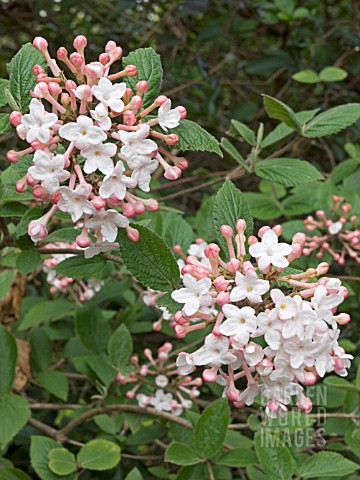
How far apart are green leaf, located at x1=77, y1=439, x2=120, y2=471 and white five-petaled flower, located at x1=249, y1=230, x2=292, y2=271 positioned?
734 mm

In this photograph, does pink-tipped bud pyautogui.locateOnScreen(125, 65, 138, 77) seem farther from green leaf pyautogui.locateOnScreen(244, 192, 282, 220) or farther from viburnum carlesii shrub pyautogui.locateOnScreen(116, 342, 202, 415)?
green leaf pyautogui.locateOnScreen(244, 192, 282, 220)

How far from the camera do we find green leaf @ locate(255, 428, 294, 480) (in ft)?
4.49

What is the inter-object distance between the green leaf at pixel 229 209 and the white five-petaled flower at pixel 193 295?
0.17m

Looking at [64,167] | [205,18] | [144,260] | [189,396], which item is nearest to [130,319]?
[189,396]

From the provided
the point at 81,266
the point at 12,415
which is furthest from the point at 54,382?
the point at 81,266

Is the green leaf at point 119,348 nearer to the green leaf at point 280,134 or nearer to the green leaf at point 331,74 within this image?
the green leaf at point 280,134

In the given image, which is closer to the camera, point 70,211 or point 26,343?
point 70,211

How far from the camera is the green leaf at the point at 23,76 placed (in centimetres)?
114

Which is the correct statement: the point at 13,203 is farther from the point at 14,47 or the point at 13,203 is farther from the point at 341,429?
the point at 14,47

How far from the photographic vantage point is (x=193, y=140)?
1.13 metres

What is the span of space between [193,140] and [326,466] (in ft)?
2.55

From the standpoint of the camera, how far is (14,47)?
11.6ft

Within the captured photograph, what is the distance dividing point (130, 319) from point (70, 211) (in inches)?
43.1

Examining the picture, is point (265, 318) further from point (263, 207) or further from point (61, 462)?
point (263, 207)
